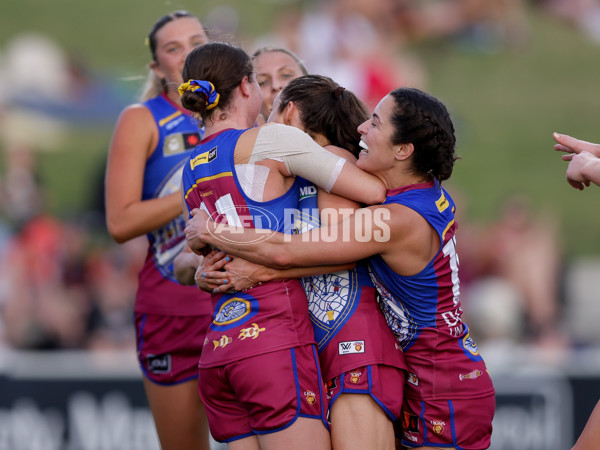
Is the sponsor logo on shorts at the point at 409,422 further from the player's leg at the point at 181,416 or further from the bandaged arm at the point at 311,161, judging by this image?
the player's leg at the point at 181,416

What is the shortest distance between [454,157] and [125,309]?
539 cm

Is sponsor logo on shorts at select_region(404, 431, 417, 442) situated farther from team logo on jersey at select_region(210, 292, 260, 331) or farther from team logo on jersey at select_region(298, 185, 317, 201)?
team logo on jersey at select_region(298, 185, 317, 201)

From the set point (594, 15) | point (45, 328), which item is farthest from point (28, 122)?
point (594, 15)

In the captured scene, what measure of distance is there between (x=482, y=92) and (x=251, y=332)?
8.29 m

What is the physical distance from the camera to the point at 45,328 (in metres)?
7.79

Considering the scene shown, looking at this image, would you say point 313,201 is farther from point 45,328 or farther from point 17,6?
point 17,6

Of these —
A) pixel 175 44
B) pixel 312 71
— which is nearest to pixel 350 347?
pixel 175 44

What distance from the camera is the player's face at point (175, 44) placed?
3.79 meters

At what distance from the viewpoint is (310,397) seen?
277 centimetres

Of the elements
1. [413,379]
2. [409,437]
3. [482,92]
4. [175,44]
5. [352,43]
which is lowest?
[409,437]

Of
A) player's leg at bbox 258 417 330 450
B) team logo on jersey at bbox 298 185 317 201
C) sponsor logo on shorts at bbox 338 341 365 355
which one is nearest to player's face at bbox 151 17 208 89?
team logo on jersey at bbox 298 185 317 201

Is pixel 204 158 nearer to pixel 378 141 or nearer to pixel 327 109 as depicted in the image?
pixel 327 109

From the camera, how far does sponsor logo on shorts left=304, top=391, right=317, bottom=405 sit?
275 cm

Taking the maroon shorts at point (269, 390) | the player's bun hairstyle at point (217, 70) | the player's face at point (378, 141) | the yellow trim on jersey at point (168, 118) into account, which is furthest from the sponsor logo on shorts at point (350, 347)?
the yellow trim on jersey at point (168, 118)
